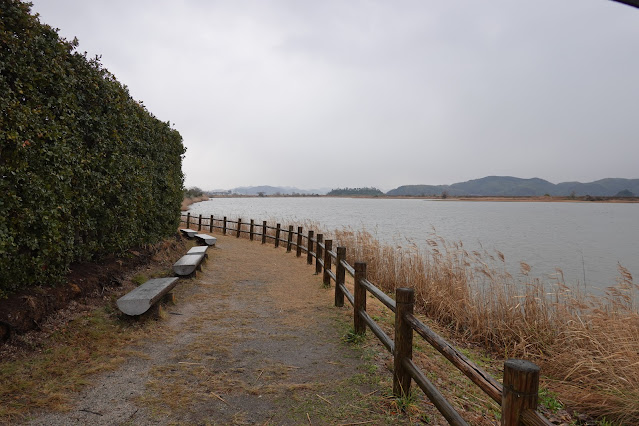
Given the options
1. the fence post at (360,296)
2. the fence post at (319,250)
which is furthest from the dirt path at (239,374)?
the fence post at (319,250)

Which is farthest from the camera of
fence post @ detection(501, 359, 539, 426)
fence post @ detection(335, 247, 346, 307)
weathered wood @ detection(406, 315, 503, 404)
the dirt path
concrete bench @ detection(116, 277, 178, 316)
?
fence post @ detection(335, 247, 346, 307)

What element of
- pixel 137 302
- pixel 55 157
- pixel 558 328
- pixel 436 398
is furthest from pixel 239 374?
pixel 558 328

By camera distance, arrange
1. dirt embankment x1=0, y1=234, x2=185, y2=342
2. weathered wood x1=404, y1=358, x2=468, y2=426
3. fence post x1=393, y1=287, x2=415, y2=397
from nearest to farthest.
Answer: weathered wood x1=404, y1=358, x2=468, y2=426
fence post x1=393, y1=287, x2=415, y2=397
dirt embankment x1=0, y1=234, x2=185, y2=342

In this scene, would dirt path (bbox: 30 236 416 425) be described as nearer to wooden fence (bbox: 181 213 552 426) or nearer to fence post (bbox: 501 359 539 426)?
wooden fence (bbox: 181 213 552 426)

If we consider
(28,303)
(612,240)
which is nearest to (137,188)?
(28,303)

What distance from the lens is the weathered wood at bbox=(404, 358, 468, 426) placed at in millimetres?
2529

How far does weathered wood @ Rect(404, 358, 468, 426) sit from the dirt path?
48 centimetres

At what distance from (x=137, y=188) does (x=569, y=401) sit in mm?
8119

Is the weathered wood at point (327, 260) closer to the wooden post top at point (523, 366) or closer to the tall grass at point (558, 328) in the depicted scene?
the tall grass at point (558, 328)

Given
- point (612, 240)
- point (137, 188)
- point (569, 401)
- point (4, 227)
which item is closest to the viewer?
point (4, 227)

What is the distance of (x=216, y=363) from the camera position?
409 cm

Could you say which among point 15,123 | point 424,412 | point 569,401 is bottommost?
point 569,401

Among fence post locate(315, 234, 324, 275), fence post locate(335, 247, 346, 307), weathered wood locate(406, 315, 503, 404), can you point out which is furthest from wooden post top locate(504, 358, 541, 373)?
fence post locate(315, 234, 324, 275)

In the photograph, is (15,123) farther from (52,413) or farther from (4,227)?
(52,413)
